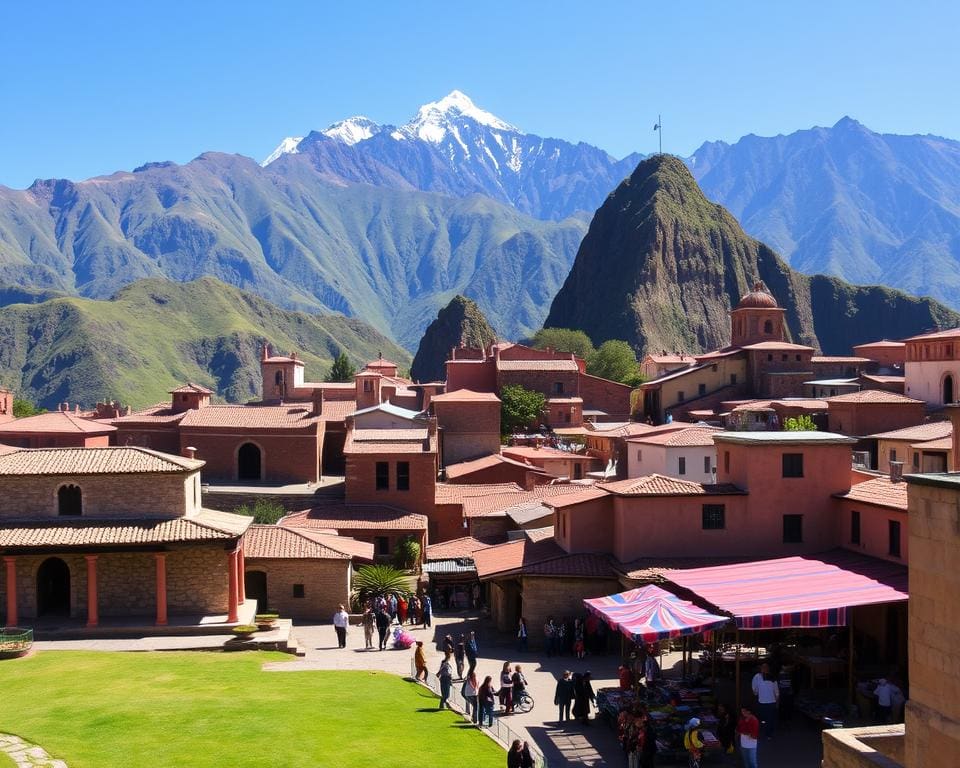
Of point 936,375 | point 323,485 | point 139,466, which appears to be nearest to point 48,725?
point 139,466

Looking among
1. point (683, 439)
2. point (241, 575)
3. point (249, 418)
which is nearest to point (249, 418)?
point (249, 418)

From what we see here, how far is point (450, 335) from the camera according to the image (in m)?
161

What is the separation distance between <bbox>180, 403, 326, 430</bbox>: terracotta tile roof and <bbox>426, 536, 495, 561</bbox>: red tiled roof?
1485 cm

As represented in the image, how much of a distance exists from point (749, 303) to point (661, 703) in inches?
3398

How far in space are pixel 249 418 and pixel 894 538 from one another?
3987 cm

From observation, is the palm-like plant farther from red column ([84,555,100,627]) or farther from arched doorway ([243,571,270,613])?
red column ([84,555,100,627])

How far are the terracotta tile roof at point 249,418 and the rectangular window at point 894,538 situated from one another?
3641 centimetres

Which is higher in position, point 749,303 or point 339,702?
point 749,303

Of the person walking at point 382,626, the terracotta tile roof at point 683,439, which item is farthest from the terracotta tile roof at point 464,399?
the person walking at point 382,626

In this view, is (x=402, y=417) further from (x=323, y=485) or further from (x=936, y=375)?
(x=936, y=375)

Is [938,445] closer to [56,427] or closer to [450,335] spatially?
[56,427]

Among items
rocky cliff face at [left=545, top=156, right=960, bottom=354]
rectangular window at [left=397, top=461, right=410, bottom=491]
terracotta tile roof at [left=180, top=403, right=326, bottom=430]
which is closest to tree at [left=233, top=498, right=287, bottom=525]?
rectangular window at [left=397, top=461, right=410, bottom=491]

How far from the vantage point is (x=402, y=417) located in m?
66.1

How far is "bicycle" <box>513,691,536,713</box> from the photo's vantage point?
86.1 ft
